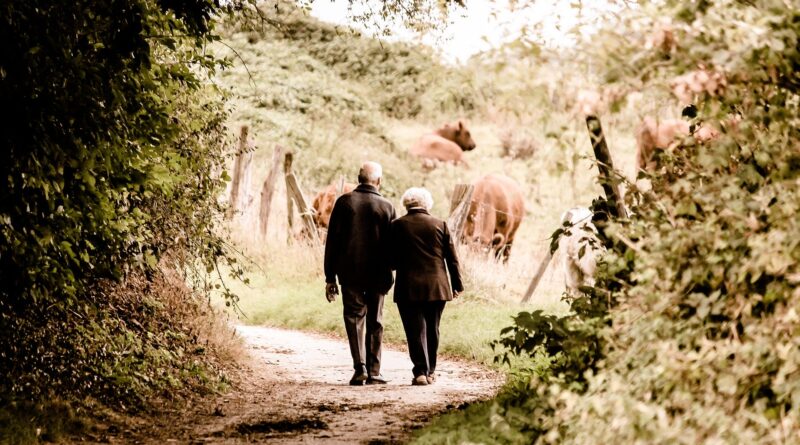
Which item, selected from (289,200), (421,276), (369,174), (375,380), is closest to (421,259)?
(421,276)

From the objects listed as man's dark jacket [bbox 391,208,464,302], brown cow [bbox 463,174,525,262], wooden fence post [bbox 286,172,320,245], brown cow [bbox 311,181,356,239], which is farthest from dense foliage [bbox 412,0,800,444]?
brown cow [bbox 311,181,356,239]

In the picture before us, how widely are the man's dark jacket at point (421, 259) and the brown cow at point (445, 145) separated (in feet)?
78.5

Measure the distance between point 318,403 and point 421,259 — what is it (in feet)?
6.12

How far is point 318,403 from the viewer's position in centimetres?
830

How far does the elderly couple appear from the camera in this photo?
30.5 ft

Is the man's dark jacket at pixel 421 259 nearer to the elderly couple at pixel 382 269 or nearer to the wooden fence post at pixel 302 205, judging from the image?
the elderly couple at pixel 382 269

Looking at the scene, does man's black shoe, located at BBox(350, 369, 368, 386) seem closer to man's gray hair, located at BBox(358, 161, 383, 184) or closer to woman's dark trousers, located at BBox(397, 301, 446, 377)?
woman's dark trousers, located at BBox(397, 301, 446, 377)

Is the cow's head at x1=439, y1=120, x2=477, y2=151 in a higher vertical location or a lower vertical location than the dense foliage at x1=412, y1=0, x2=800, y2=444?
higher

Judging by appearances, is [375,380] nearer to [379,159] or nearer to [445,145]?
[379,159]

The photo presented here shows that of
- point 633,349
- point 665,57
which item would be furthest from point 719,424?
point 665,57

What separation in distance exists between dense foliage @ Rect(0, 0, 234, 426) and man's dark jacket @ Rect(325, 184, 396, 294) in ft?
4.14

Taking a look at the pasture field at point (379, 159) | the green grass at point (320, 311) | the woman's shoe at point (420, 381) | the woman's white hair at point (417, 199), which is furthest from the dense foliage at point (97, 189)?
the green grass at point (320, 311)

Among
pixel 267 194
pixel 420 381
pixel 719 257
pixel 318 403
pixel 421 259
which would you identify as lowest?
pixel 318 403

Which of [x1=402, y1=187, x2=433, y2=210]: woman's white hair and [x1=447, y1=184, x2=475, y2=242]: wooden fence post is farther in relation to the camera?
[x1=447, y1=184, x2=475, y2=242]: wooden fence post
